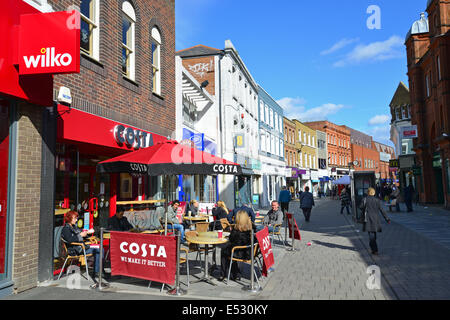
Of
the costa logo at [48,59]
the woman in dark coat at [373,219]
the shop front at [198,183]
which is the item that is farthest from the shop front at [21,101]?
the shop front at [198,183]

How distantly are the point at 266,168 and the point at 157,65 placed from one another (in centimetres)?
2037

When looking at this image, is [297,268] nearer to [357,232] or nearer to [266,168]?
[357,232]

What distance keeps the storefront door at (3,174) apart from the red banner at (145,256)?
5.54 ft

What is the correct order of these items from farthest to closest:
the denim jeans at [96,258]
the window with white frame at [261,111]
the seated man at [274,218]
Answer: the window with white frame at [261,111], the seated man at [274,218], the denim jeans at [96,258]

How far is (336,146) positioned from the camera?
191 feet

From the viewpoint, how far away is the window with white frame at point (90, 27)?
796cm

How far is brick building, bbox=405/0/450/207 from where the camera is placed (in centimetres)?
2055

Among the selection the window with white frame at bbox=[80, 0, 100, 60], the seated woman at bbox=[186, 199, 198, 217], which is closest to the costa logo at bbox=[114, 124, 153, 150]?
the window with white frame at bbox=[80, 0, 100, 60]

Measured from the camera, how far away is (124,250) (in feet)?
19.0

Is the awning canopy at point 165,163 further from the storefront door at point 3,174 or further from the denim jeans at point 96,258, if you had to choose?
the storefront door at point 3,174

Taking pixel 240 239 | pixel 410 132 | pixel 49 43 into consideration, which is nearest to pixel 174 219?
pixel 240 239

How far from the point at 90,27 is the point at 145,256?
19.1ft

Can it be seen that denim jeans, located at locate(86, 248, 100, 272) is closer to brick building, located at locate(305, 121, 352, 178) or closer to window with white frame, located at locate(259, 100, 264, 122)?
window with white frame, located at locate(259, 100, 264, 122)
